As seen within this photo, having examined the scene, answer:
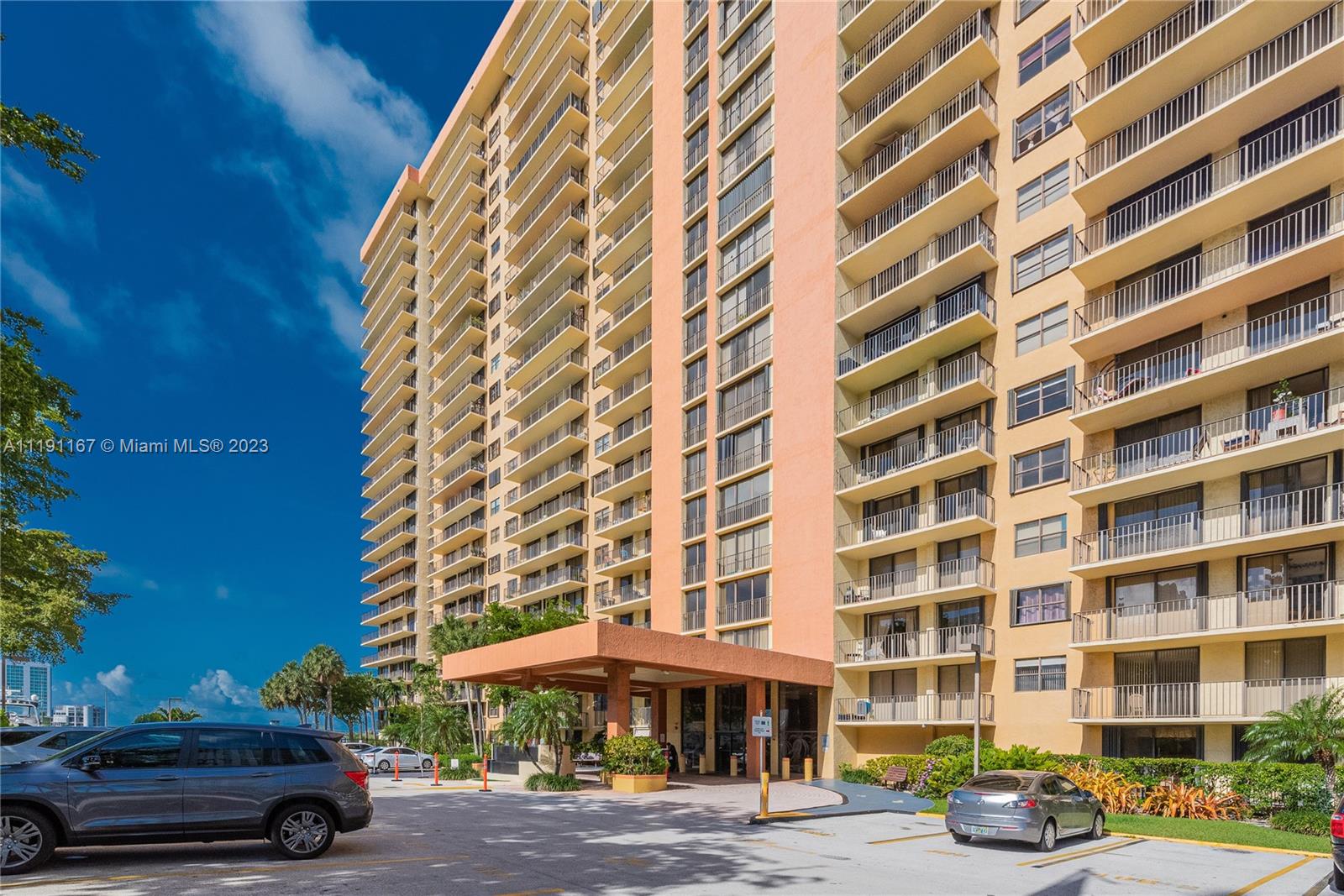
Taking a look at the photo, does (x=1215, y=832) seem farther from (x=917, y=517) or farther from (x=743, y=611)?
(x=743, y=611)

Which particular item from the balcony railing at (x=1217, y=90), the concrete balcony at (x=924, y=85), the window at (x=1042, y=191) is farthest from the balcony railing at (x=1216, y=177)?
the concrete balcony at (x=924, y=85)

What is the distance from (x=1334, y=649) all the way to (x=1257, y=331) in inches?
340

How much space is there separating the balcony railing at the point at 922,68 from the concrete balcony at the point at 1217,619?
2066cm

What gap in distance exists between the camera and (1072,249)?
31578 millimetres

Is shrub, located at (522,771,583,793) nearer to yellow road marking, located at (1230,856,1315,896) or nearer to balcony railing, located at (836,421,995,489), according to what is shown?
balcony railing, located at (836,421,995,489)

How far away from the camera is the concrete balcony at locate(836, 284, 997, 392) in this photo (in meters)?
34.1

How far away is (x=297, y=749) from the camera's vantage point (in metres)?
14.1

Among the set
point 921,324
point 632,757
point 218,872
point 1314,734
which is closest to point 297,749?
point 218,872

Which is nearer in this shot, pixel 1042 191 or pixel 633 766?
pixel 633 766

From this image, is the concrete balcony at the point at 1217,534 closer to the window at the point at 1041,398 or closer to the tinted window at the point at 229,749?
the window at the point at 1041,398

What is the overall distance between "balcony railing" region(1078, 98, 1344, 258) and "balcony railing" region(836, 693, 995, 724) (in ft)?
51.0

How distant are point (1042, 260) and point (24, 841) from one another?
31634 mm

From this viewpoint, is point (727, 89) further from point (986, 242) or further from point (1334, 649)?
point (1334, 649)

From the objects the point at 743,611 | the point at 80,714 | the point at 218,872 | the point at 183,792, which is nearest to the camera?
the point at 218,872
